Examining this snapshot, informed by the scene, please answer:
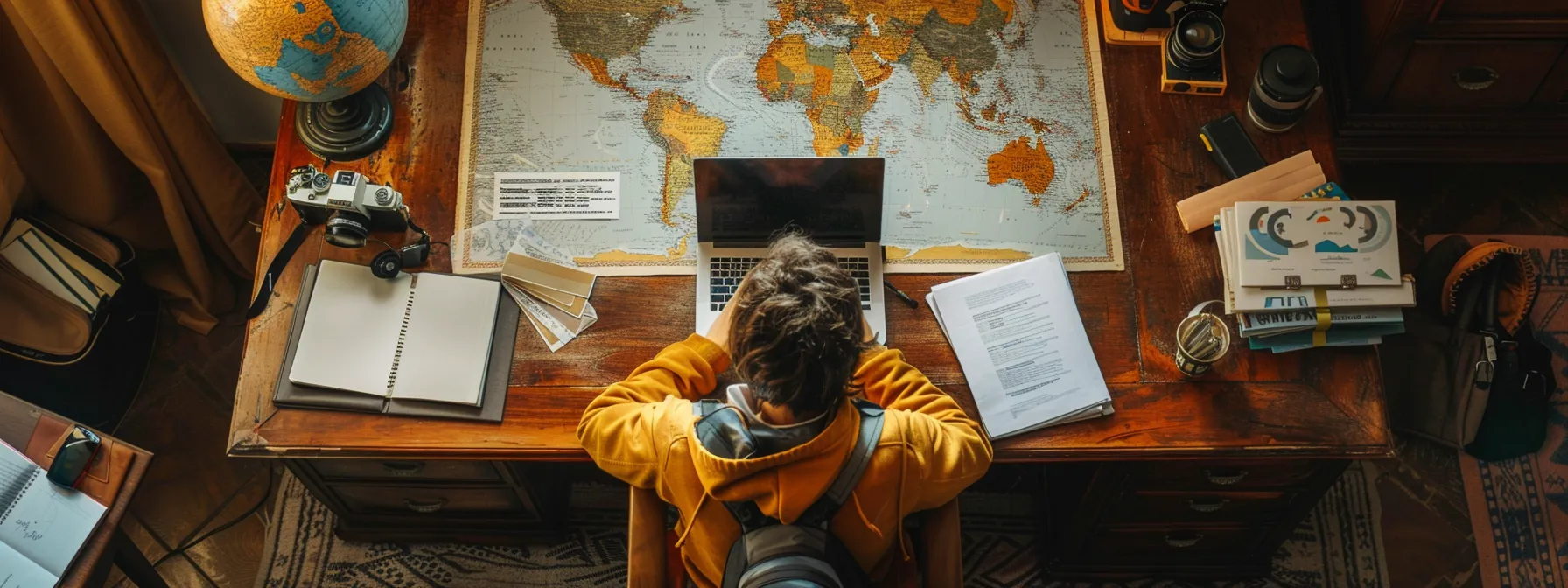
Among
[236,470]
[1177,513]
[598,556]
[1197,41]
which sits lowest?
[598,556]

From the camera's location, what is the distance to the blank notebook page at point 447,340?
176 cm

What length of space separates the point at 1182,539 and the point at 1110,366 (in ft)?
2.01

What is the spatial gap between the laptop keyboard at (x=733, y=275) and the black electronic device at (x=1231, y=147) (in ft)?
2.22

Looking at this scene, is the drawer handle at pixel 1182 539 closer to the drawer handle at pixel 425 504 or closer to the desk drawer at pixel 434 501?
the desk drawer at pixel 434 501

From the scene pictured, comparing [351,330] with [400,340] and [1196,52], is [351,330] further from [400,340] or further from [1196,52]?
[1196,52]

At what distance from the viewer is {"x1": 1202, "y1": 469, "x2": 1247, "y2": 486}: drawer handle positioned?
190 cm

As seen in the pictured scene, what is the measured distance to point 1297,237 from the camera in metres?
1.79

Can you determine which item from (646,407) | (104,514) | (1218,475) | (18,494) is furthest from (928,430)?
(18,494)

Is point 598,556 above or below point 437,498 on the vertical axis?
below

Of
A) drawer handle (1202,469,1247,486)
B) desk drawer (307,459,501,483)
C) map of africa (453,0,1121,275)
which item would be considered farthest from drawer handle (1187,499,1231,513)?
desk drawer (307,459,501,483)

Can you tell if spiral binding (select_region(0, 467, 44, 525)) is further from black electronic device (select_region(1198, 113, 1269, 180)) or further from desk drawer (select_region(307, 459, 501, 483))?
black electronic device (select_region(1198, 113, 1269, 180))

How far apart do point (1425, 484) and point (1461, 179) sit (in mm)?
851

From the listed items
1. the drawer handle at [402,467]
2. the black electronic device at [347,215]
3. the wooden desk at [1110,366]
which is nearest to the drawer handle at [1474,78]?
the wooden desk at [1110,366]

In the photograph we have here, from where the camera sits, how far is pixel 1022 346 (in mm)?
1794
